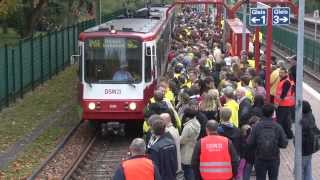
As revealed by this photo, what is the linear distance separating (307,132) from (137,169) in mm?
4609

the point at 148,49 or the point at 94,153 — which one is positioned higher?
the point at 148,49

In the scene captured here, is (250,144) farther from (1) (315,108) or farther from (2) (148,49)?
(1) (315,108)

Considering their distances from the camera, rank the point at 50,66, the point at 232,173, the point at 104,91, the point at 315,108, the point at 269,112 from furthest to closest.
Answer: the point at 50,66 < the point at 315,108 < the point at 104,91 < the point at 269,112 < the point at 232,173

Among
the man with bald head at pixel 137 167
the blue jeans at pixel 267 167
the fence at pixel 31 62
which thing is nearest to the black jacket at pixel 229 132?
the blue jeans at pixel 267 167

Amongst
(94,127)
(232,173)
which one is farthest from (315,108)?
(232,173)

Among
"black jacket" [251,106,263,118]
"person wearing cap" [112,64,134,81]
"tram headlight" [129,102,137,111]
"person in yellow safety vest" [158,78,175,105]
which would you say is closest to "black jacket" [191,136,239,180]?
"black jacket" [251,106,263,118]

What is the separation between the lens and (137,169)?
7.93 meters

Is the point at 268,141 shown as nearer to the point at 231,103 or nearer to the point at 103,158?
the point at 231,103

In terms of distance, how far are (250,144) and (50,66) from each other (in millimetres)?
21523

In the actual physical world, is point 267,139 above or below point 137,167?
below

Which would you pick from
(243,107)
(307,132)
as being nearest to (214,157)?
(307,132)

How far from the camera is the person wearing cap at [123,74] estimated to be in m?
18.3

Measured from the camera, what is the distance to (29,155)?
1730cm

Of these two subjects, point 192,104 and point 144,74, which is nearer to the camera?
point 192,104
